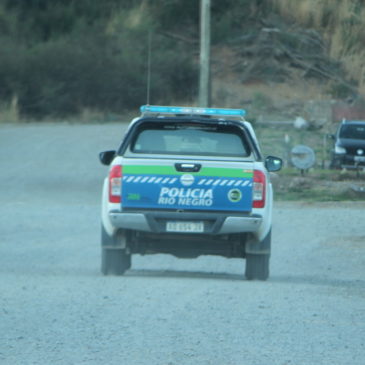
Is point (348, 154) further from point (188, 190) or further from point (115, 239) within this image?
point (188, 190)

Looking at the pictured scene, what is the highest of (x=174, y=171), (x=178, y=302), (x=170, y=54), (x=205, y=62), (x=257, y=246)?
(x=174, y=171)

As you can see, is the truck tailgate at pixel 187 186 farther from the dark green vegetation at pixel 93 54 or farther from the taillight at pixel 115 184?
the dark green vegetation at pixel 93 54

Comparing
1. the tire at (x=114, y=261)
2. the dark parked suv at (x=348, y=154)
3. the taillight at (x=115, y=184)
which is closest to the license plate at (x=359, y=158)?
the dark parked suv at (x=348, y=154)

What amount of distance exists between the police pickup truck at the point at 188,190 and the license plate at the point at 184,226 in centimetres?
1

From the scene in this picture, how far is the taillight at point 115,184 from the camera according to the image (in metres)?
12.2

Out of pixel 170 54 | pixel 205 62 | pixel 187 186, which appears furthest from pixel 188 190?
pixel 170 54

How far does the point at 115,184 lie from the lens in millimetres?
12289

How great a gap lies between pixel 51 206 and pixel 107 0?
3412cm

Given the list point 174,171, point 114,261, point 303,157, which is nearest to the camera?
point 174,171

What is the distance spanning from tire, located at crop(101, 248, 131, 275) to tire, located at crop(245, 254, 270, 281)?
1.44 m

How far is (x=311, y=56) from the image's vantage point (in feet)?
183

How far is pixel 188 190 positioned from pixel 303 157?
1761 cm

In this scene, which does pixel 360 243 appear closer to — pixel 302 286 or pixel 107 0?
pixel 302 286

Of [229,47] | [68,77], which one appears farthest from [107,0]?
[68,77]
